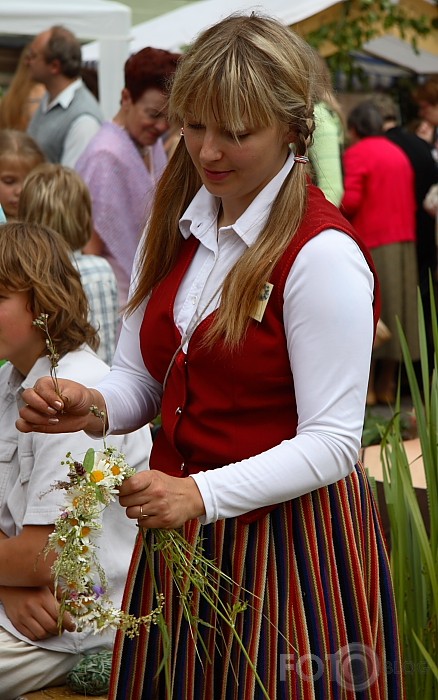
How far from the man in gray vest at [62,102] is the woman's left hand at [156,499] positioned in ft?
11.9

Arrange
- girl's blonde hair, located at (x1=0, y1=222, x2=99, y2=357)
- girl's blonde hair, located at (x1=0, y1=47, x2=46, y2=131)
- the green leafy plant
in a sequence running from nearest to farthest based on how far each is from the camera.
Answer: the green leafy plant < girl's blonde hair, located at (x1=0, y1=222, x2=99, y2=357) < girl's blonde hair, located at (x1=0, y1=47, x2=46, y2=131)

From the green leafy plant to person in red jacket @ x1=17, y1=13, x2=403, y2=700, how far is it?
0.42 metres

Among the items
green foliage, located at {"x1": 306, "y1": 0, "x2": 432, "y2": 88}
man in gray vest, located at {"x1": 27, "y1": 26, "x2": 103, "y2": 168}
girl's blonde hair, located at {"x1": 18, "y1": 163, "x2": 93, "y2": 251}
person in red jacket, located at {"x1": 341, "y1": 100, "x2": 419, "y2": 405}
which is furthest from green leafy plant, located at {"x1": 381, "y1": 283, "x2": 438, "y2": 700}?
green foliage, located at {"x1": 306, "y1": 0, "x2": 432, "y2": 88}

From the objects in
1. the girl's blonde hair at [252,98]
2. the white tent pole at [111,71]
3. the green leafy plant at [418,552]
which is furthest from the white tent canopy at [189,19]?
the girl's blonde hair at [252,98]

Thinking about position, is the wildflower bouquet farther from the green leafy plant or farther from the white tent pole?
the white tent pole

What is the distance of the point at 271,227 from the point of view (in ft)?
5.39

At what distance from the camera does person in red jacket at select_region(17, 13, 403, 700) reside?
5.11 feet

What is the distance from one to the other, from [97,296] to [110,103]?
87.4 inches

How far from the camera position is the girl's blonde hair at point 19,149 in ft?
14.0

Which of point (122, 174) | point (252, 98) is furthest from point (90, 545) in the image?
point (122, 174)

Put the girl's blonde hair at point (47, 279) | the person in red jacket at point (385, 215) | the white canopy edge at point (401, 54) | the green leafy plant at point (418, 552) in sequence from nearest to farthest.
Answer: the green leafy plant at point (418, 552) < the girl's blonde hair at point (47, 279) < the person in red jacket at point (385, 215) < the white canopy edge at point (401, 54)

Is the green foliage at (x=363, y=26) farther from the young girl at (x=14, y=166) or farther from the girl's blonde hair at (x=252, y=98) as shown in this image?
the girl's blonde hair at (x=252, y=98)

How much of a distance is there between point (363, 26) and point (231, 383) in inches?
270

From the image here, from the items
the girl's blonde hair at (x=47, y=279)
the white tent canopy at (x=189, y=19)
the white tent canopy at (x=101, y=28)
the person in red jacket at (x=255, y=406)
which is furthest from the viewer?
the white tent canopy at (x=189, y=19)
